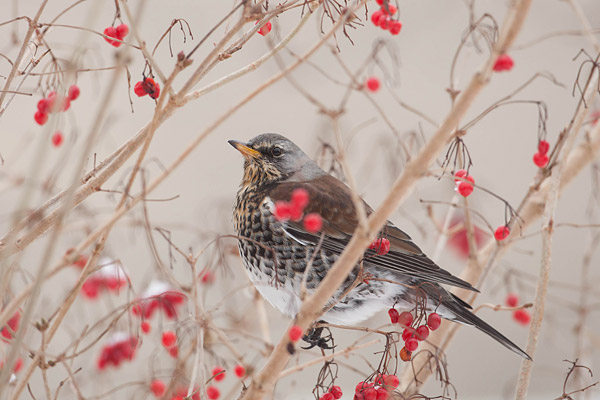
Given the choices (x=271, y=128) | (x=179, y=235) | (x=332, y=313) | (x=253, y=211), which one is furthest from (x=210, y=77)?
(x=332, y=313)

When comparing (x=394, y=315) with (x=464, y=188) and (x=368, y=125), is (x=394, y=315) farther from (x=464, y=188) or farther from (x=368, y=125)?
(x=368, y=125)

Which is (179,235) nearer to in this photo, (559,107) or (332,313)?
(332,313)

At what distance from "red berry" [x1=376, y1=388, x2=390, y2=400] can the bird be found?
1.09 ft

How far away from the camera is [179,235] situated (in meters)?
3.06

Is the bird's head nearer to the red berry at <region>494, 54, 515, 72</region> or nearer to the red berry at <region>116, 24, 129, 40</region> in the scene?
the red berry at <region>116, 24, 129, 40</region>

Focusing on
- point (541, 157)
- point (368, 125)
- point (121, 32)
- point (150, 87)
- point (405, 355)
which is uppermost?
point (368, 125)

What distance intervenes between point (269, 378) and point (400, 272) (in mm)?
603

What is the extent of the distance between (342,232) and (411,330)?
40 cm

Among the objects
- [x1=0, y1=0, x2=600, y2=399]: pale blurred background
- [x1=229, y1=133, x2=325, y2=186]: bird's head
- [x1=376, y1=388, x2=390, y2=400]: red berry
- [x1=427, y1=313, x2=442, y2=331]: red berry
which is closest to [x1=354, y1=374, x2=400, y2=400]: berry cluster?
[x1=376, y1=388, x2=390, y2=400]: red berry

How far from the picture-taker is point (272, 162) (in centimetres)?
169

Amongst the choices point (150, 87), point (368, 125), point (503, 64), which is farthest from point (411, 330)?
point (368, 125)

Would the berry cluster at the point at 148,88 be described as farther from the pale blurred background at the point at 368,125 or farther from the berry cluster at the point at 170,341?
the pale blurred background at the point at 368,125

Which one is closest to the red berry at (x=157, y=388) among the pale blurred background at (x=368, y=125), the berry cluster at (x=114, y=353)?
the berry cluster at (x=114, y=353)

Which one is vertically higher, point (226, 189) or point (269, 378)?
point (226, 189)
